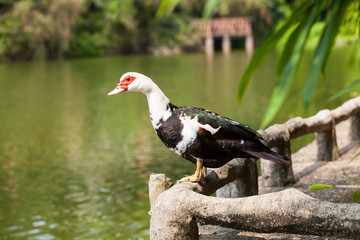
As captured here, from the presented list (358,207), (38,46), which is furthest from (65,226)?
(38,46)

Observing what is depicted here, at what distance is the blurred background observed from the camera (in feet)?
16.7

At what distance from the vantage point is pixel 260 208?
6.70 ft

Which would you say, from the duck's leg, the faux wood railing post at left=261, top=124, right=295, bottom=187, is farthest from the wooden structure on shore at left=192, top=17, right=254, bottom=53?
the duck's leg

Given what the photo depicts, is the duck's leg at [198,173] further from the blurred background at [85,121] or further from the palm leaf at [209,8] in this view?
the palm leaf at [209,8]

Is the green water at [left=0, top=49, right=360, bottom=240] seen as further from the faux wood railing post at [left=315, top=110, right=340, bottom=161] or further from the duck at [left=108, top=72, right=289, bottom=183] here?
the faux wood railing post at [left=315, top=110, right=340, bottom=161]

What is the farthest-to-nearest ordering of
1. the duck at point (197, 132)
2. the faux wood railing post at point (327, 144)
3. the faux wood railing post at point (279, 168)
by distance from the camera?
1. the faux wood railing post at point (327, 144)
2. the faux wood railing post at point (279, 168)
3. the duck at point (197, 132)

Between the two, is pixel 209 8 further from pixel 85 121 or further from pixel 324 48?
pixel 85 121

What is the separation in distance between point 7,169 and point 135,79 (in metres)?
4.87

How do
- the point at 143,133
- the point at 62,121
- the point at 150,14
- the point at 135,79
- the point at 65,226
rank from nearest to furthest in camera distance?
1. the point at 135,79
2. the point at 65,226
3. the point at 143,133
4. the point at 62,121
5. the point at 150,14

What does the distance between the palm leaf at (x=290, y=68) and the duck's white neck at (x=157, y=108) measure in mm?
1099

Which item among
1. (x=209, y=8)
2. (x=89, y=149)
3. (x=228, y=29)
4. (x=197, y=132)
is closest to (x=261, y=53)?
(x=209, y=8)

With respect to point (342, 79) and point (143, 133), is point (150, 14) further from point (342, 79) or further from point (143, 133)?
point (143, 133)

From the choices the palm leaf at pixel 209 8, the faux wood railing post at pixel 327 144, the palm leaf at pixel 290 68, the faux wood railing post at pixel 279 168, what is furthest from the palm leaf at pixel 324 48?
the faux wood railing post at pixel 327 144

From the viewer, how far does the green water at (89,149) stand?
5.12 meters
